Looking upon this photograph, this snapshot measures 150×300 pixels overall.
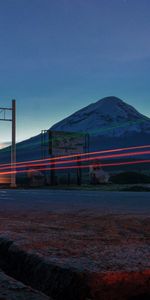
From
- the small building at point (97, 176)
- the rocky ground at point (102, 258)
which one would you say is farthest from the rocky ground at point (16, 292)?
the small building at point (97, 176)

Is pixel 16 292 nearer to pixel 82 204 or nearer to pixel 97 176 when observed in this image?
pixel 82 204

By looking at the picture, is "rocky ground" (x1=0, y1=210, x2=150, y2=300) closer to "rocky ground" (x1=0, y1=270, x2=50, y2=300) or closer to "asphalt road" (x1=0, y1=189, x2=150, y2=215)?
"rocky ground" (x1=0, y1=270, x2=50, y2=300)

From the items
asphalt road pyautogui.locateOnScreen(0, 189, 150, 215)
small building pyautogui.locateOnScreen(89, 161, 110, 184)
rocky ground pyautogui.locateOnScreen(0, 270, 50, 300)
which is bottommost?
rocky ground pyautogui.locateOnScreen(0, 270, 50, 300)

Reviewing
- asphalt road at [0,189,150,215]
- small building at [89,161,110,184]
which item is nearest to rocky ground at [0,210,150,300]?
asphalt road at [0,189,150,215]

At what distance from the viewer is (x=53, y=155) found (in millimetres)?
61062

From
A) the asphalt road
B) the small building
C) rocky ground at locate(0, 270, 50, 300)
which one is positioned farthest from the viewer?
the small building

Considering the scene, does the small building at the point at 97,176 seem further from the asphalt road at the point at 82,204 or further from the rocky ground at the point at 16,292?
the rocky ground at the point at 16,292

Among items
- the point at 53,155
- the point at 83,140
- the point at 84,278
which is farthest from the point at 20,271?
the point at 83,140

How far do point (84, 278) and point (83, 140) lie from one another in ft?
208

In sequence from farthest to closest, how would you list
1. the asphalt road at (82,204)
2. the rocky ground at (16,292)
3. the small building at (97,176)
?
the small building at (97,176) → the asphalt road at (82,204) → the rocky ground at (16,292)

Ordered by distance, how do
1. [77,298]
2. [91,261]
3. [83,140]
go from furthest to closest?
[83,140], [91,261], [77,298]

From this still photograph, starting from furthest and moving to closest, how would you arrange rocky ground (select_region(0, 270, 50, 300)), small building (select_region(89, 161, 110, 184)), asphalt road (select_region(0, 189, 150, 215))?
small building (select_region(89, 161, 110, 184)), asphalt road (select_region(0, 189, 150, 215)), rocky ground (select_region(0, 270, 50, 300))

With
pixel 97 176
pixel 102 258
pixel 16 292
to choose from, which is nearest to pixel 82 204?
pixel 102 258

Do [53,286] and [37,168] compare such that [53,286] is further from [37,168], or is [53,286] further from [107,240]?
[37,168]
